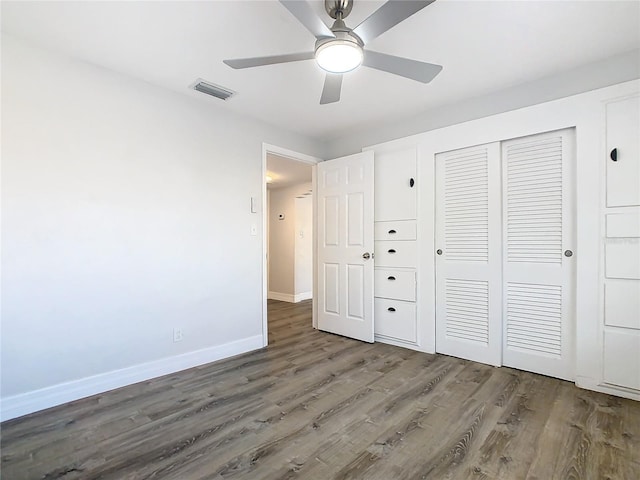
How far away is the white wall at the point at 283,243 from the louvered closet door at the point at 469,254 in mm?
3251

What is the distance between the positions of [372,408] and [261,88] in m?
2.66

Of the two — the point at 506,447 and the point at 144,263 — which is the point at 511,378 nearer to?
the point at 506,447

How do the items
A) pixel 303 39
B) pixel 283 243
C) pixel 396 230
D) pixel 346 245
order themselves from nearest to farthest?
1. pixel 303 39
2. pixel 396 230
3. pixel 346 245
4. pixel 283 243

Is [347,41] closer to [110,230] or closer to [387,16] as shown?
[387,16]

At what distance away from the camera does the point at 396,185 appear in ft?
11.2

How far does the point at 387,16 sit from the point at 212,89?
5.81 ft

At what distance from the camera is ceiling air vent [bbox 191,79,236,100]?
103 inches

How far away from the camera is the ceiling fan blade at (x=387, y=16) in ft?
4.48

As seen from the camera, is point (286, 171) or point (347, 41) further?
point (286, 171)

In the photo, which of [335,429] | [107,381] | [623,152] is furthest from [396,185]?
[107,381]

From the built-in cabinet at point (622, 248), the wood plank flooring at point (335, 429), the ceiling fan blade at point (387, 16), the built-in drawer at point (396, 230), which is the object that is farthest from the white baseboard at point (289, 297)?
the ceiling fan blade at point (387, 16)

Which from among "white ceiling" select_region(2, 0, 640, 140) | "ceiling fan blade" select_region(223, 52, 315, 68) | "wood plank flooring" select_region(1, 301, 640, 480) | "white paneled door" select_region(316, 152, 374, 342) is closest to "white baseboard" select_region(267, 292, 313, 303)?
"white paneled door" select_region(316, 152, 374, 342)

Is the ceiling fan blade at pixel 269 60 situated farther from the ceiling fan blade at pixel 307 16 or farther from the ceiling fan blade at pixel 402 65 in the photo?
the ceiling fan blade at pixel 402 65

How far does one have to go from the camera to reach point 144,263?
2582 millimetres
